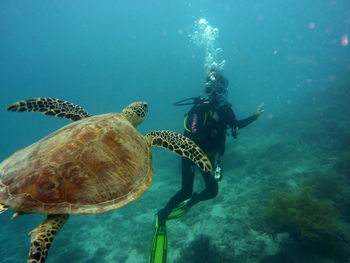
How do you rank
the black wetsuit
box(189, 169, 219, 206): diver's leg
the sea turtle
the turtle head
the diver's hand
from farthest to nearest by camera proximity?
the diver's hand, box(189, 169, 219, 206): diver's leg, the black wetsuit, the turtle head, the sea turtle

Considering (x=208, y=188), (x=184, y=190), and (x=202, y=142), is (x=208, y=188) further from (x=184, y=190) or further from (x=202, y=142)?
(x=202, y=142)

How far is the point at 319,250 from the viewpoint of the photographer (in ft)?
17.7

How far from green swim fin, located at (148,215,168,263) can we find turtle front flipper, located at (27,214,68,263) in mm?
4292

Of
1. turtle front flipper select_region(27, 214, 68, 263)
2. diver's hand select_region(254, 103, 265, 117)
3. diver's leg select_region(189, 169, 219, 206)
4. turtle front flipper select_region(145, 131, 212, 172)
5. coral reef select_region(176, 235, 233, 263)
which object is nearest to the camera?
turtle front flipper select_region(27, 214, 68, 263)

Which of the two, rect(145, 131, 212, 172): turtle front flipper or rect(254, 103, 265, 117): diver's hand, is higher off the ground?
rect(254, 103, 265, 117): diver's hand

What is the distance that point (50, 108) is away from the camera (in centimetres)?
466

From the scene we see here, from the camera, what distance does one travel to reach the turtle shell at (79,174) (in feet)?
8.21

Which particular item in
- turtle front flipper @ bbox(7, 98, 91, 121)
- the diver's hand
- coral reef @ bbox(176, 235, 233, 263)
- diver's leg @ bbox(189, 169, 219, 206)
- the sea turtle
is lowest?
coral reef @ bbox(176, 235, 233, 263)

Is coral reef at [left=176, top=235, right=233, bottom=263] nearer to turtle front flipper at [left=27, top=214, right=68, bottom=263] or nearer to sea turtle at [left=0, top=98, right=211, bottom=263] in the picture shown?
sea turtle at [left=0, top=98, right=211, bottom=263]

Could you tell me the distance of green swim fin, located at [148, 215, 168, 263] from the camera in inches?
241

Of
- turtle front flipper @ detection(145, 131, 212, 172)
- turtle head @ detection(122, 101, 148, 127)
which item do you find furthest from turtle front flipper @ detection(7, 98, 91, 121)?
turtle front flipper @ detection(145, 131, 212, 172)

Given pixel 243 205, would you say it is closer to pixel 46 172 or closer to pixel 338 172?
pixel 338 172

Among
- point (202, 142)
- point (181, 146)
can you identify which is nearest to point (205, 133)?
point (202, 142)

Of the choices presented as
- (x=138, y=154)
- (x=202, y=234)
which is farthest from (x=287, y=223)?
(x=138, y=154)
